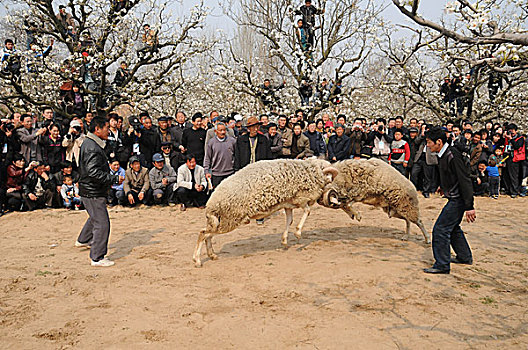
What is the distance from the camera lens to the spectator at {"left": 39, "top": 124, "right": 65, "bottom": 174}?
1035 centimetres

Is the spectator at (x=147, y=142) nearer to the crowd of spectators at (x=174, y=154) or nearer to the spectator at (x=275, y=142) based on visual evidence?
the crowd of spectators at (x=174, y=154)

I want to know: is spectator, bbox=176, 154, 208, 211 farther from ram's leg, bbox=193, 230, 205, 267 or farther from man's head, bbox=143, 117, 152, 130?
ram's leg, bbox=193, 230, 205, 267

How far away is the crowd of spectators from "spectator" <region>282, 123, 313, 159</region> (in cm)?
3

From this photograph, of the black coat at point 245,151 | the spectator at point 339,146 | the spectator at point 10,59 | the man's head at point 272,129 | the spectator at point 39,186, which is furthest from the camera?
the spectator at point 339,146

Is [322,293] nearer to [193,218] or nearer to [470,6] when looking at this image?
[470,6]

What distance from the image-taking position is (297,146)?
10391mm

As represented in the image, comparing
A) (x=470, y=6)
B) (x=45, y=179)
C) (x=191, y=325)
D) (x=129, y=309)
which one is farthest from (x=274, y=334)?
(x=45, y=179)

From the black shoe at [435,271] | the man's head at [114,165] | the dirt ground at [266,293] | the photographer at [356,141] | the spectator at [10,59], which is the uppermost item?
the spectator at [10,59]

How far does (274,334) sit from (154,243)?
4.28 meters

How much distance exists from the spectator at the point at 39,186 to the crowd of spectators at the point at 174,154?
0.02m

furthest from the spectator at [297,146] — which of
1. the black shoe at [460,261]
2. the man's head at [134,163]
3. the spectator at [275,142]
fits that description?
the black shoe at [460,261]

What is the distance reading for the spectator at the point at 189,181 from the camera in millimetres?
10531

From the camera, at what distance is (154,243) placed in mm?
7605

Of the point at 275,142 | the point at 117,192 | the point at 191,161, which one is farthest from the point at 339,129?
the point at 117,192
